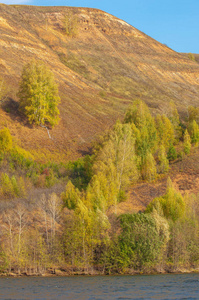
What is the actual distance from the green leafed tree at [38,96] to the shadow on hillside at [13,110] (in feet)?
3.91

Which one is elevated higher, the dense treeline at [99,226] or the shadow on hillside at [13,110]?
the shadow on hillside at [13,110]

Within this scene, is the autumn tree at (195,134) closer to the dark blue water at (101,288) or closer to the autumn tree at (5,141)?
the autumn tree at (5,141)

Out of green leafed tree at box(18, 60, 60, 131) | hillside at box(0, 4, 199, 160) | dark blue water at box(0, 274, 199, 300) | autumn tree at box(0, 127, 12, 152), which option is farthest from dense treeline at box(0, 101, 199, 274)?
green leafed tree at box(18, 60, 60, 131)

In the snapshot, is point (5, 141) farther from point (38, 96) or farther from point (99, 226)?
point (99, 226)

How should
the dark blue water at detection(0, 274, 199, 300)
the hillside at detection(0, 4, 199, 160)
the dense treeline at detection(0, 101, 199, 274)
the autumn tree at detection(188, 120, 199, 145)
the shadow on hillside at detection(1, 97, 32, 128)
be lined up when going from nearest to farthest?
the dark blue water at detection(0, 274, 199, 300) < the dense treeline at detection(0, 101, 199, 274) < the autumn tree at detection(188, 120, 199, 145) < the shadow on hillside at detection(1, 97, 32, 128) < the hillside at detection(0, 4, 199, 160)

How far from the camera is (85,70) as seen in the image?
117125 millimetres

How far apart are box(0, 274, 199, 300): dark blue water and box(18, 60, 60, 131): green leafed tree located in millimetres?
→ 47827

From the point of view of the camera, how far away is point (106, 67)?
12438cm

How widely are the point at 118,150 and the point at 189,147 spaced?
22.0m

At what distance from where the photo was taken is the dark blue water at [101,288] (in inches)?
966

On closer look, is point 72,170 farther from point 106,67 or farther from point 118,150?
point 106,67

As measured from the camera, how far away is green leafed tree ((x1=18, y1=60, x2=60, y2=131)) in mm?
76625

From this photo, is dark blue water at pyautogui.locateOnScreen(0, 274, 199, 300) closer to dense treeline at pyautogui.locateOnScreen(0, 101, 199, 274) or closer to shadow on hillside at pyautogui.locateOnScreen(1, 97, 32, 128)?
dense treeline at pyautogui.locateOnScreen(0, 101, 199, 274)

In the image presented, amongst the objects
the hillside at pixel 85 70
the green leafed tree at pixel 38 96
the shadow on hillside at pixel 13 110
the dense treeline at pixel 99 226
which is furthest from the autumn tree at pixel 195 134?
the shadow on hillside at pixel 13 110
